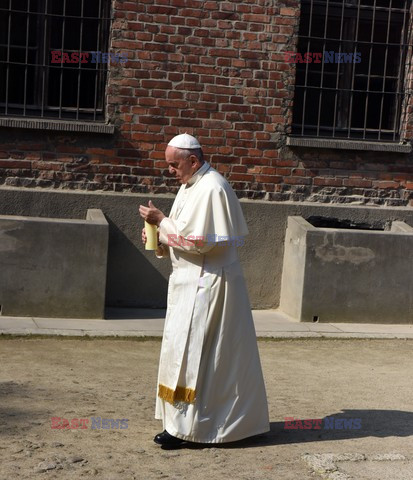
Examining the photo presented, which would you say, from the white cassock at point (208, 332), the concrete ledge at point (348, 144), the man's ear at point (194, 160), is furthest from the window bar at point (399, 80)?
the man's ear at point (194, 160)

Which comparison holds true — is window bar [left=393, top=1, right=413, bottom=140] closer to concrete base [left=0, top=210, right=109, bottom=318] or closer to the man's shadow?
concrete base [left=0, top=210, right=109, bottom=318]

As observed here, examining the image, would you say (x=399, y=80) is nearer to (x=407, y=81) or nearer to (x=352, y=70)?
(x=407, y=81)

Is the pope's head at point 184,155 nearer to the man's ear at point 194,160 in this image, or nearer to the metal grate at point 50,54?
the man's ear at point 194,160

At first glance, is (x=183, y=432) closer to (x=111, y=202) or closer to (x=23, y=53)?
(x=111, y=202)

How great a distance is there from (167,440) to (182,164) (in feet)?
5.40

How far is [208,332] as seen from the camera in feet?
19.3

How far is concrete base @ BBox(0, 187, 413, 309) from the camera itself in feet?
33.9

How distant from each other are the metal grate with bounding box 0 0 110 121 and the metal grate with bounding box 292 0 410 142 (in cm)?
226

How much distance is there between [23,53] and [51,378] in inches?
171

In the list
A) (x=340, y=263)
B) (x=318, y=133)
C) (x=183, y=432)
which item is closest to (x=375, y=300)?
(x=340, y=263)

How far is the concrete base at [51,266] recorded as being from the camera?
30.8 ft

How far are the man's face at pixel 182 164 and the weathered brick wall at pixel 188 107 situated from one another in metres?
4.67

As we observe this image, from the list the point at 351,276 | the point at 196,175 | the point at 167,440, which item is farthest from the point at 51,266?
the point at 167,440

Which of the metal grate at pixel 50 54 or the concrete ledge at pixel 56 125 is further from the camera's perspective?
the metal grate at pixel 50 54
